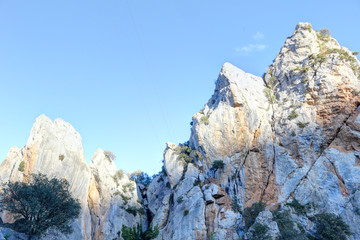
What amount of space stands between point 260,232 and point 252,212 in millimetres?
5509

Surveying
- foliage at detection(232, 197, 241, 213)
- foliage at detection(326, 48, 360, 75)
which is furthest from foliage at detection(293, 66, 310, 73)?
foliage at detection(232, 197, 241, 213)

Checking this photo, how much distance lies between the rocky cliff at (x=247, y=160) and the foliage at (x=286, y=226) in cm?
44

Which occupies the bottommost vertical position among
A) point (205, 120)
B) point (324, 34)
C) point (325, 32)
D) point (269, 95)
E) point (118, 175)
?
point (118, 175)

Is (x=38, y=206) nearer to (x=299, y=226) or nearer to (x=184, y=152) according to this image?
(x=184, y=152)

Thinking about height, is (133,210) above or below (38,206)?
above

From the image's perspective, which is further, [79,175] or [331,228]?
[79,175]

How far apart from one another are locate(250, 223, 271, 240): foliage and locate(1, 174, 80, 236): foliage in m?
23.0

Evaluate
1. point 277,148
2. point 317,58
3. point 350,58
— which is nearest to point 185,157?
point 277,148

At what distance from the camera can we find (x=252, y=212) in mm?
34344

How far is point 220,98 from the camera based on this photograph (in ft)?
165

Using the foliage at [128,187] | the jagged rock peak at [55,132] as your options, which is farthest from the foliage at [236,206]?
the jagged rock peak at [55,132]

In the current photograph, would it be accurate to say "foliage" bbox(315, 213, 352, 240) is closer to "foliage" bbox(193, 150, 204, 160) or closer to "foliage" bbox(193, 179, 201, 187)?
"foliage" bbox(193, 179, 201, 187)

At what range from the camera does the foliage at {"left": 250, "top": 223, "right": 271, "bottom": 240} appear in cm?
2861

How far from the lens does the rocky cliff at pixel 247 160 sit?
34719mm
